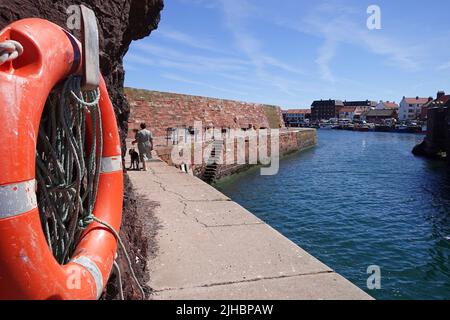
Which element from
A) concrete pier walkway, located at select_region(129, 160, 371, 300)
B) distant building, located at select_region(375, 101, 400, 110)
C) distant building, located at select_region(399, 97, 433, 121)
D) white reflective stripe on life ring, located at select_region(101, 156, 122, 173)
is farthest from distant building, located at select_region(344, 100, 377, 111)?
white reflective stripe on life ring, located at select_region(101, 156, 122, 173)

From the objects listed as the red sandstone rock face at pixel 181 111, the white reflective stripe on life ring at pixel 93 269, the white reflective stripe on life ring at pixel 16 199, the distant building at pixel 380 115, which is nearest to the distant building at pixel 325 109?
the distant building at pixel 380 115

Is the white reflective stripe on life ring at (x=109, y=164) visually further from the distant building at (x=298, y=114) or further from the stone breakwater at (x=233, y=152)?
the distant building at (x=298, y=114)

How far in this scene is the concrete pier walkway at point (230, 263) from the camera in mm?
2879

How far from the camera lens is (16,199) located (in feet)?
4.07

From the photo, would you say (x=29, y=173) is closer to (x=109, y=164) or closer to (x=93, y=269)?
(x=93, y=269)

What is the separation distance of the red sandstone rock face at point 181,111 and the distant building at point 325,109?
89312mm

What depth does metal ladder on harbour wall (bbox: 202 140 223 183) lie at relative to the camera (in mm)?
16078

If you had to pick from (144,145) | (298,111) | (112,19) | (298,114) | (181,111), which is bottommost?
(144,145)

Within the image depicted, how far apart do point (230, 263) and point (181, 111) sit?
20.0 meters

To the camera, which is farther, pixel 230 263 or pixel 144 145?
pixel 144 145

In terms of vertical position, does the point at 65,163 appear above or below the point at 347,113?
below

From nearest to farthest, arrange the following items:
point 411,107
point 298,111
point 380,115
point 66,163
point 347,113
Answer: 1. point 66,163
2. point 411,107
3. point 380,115
4. point 347,113
5. point 298,111

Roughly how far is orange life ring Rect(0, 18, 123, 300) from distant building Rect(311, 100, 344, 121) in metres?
121

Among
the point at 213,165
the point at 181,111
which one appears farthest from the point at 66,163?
the point at 181,111
